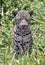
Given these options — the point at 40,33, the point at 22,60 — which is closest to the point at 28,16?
the point at 22,60

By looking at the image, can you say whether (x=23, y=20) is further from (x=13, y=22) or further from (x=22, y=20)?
(x=13, y=22)

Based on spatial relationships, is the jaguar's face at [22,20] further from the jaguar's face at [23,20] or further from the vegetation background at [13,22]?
the vegetation background at [13,22]

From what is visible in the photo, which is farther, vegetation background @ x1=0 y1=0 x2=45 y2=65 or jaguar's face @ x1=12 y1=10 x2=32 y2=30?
vegetation background @ x1=0 y1=0 x2=45 y2=65

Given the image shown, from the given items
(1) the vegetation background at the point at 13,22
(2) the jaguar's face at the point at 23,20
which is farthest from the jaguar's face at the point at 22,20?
(1) the vegetation background at the point at 13,22

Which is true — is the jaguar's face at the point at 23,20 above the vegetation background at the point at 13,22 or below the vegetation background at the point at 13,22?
above

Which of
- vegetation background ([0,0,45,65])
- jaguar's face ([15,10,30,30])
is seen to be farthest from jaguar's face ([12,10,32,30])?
vegetation background ([0,0,45,65])

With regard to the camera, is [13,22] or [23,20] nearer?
[23,20]

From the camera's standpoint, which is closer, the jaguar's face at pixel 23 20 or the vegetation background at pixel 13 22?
the jaguar's face at pixel 23 20

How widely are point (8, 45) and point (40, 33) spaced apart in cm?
94

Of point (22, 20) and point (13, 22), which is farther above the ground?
point (22, 20)

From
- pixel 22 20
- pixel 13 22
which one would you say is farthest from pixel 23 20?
pixel 13 22

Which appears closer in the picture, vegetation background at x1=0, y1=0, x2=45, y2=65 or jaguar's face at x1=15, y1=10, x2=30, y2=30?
jaguar's face at x1=15, y1=10, x2=30, y2=30

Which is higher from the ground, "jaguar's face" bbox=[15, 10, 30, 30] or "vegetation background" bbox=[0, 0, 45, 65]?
"jaguar's face" bbox=[15, 10, 30, 30]

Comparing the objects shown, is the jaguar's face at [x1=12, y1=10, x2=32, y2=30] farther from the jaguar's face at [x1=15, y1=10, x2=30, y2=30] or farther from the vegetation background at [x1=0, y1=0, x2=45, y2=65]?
the vegetation background at [x1=0, y1=0, x2=45, y2=65]
